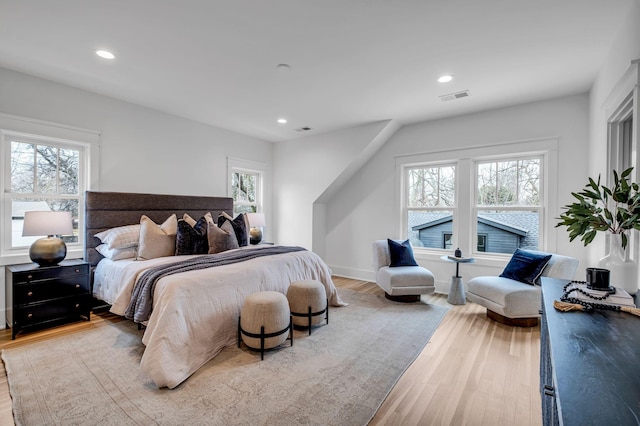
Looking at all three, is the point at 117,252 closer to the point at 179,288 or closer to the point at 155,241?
the point at 155,241

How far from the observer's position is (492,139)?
4230 millimetres

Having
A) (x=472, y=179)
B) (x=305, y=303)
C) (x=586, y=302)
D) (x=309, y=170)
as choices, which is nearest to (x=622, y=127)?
(x=472, y=179)

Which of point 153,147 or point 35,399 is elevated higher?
point 153,147

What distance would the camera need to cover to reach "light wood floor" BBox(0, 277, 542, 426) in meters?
1.87

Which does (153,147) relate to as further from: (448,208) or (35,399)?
(448,208)

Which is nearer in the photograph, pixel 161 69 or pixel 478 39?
pixel 478 39

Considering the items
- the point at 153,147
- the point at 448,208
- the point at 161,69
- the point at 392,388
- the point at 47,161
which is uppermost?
the point at 161,69

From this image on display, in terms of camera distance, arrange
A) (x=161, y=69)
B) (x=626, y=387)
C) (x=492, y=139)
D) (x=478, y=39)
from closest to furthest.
Answer: 1. (x=626, y=387)
2. (x=478, y=39)
3. (x=161, y=69)
4. (x=492, y=139)

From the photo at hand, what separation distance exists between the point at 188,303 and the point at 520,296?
327 centimetres

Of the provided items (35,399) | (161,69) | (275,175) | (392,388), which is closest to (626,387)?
(392,388)

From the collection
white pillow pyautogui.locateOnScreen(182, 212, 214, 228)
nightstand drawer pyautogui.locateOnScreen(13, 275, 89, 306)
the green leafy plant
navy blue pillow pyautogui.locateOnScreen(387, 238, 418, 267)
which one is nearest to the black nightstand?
nightstand drawer pyautogui.locateOnScreen(13, 275, 89, 306)

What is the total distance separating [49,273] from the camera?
118 inches

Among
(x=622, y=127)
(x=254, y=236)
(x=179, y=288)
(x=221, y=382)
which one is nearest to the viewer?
(x=221, y=382)

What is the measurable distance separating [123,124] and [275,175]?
2.81 meters
